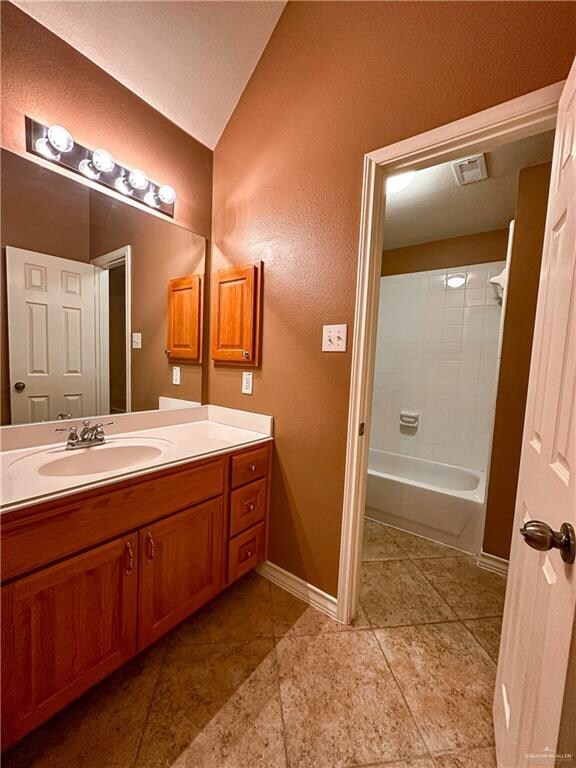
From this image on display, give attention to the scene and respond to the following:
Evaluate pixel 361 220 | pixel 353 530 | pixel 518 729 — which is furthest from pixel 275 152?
pixel 518 729

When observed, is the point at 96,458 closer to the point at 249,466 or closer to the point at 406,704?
the point at 249,466

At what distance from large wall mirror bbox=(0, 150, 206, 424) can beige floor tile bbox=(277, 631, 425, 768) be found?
1.38 metres

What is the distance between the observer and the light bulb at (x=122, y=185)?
1.43 meters

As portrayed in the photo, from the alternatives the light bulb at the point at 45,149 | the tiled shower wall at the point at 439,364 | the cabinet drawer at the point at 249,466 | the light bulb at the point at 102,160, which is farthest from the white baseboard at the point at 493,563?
the light bulb at the point at 45,149

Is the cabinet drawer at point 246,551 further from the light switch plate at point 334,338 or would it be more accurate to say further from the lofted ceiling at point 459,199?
the lofted ceiling at point 459,199

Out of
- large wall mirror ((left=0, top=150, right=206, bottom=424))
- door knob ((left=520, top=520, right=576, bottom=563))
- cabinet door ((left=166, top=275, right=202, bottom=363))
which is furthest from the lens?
cabinet door ((left=166, top=275, right=202, bottom=363))

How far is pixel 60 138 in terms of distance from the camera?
46.7 inches

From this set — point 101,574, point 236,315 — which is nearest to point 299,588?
point 101,574

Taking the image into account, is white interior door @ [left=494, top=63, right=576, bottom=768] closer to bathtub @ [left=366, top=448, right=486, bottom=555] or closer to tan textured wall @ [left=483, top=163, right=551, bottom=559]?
tan textured wall @ [left=483, top=163, right=551, bottom=559]

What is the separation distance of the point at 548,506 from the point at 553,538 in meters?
0.12

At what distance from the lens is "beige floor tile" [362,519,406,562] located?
6.38ft

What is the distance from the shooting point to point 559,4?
0.88 meters

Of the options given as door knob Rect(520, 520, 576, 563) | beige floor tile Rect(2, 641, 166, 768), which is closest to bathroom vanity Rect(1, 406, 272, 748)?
beige floor tile Rect(2, 641, 166, 768)

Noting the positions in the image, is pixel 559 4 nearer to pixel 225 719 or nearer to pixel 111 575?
pixel 111 575
